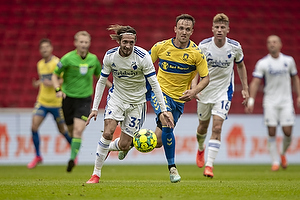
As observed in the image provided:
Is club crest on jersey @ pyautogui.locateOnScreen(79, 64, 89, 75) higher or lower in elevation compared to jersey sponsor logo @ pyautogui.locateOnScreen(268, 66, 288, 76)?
lower

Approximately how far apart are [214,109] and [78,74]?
332 cm

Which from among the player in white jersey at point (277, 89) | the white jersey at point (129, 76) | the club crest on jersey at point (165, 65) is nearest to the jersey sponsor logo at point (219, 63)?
the club crest on jersey at point (165, 65)

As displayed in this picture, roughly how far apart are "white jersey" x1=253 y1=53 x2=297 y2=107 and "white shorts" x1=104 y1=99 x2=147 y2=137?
16.9 feet

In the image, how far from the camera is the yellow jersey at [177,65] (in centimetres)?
796

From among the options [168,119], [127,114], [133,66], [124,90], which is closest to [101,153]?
[127,114]

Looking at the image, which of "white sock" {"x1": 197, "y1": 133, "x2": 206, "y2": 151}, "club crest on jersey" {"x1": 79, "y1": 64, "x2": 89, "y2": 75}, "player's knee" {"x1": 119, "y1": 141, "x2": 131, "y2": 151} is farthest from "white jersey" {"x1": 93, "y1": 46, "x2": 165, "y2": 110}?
"club crest on jersey" {"x1": 79, "y1": 64, "x2": 89, "y2": 75}

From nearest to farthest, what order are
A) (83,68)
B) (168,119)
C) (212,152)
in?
(168,119), (212,152), (83,68)

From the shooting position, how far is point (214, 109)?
9219 mm

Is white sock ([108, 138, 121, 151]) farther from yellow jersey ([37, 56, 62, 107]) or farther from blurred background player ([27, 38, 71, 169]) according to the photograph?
yellow jersey ([37, 56, 62, 107])

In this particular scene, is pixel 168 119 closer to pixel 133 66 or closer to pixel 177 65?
pixel 133 66

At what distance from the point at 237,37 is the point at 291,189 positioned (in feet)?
40.8

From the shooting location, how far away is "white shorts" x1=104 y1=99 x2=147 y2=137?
7.52 m

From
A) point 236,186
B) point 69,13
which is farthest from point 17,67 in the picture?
point 236,186

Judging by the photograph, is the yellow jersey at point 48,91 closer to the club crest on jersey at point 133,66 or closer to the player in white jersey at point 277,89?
the player in white jersey at point 277,89
